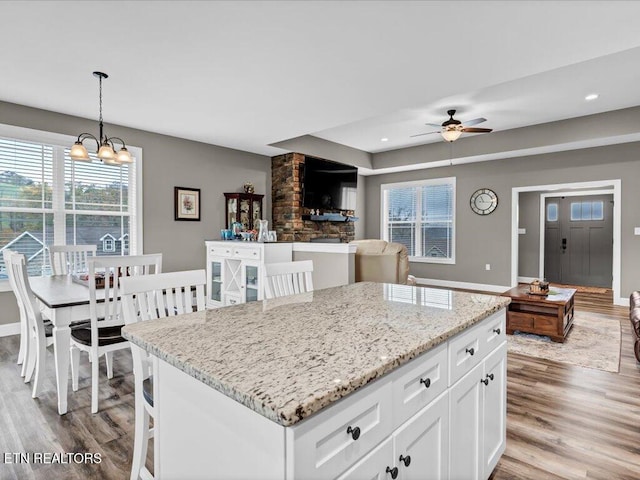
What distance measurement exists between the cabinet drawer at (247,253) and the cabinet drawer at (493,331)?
333cm

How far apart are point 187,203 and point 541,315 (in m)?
4.90

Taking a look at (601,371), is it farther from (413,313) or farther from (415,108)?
(415,108)

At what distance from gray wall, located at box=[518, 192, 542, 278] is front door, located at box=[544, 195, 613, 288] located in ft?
1.84

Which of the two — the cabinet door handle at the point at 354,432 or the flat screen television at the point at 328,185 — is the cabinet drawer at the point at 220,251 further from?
the cabinet door handle at the point at 354,432

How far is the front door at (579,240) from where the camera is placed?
7.45m

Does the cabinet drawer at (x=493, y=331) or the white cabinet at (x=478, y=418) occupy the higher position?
the cabinet drawer at (x=493, y=331)

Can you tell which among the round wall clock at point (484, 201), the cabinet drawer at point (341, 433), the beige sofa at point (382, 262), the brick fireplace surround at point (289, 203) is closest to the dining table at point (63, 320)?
the cabinet drawer at point (341, 433)

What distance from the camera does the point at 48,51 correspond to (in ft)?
9.17

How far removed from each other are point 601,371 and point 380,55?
3.22m

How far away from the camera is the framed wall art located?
210 inches

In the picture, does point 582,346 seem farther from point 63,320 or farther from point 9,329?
point 9,329

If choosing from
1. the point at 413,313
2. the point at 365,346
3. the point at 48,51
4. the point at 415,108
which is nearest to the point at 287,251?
the point at 415,108

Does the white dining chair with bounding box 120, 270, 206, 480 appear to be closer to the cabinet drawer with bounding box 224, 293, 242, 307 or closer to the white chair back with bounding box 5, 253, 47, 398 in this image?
the white chair back with bounding box 5, 253, 47, 398

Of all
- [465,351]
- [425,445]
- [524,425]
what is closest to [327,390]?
[425,445]
